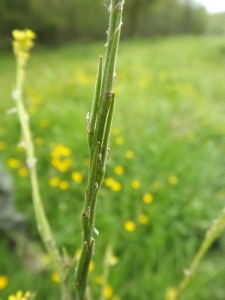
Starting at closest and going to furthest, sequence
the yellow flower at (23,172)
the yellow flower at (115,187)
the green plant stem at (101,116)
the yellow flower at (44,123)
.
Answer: the green plant stem at (101,116) < the yellow flower at (115,187) < the yellow flower at (23,172) < the yellow flower at (44,123)

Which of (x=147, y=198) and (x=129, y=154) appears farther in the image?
(x=129, y=154)

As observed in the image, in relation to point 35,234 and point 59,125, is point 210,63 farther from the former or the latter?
point 35,234

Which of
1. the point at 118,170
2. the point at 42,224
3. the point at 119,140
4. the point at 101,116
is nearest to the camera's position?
the point at 101,116

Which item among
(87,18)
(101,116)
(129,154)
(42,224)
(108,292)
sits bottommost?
(108,292)

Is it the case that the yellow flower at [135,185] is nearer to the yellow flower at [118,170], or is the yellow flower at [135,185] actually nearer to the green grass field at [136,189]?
the green grass field at [136,189]

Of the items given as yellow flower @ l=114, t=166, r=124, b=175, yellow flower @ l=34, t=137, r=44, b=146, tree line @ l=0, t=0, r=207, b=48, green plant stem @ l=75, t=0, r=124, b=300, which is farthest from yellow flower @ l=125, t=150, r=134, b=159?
tree line @ l=0, t=0, r=207, b=48

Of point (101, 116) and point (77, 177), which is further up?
point (101, 116)

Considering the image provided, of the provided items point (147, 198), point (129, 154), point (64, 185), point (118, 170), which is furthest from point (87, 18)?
point (147, 198)

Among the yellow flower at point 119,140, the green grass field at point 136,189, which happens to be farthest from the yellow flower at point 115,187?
the yellow flower at point 119,140

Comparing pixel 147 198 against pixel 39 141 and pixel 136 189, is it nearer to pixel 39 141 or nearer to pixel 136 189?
pixel 136 189
